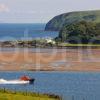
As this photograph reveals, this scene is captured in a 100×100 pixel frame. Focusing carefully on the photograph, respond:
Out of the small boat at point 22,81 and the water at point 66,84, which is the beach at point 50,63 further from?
the small boat at point 22,81

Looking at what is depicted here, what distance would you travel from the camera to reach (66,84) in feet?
232

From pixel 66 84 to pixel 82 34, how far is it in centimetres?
9185

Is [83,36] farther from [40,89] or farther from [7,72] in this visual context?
[40,89]

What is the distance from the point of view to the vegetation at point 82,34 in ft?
522

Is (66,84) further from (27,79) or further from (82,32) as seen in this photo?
(82,32)

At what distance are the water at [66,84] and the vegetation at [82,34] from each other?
74.1 metres

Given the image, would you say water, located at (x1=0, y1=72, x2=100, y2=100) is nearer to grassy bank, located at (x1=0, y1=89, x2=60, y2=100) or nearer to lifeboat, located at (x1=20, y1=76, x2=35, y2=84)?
lifeboat, located at (x1=20, y1=76, x2=35, y2=84)

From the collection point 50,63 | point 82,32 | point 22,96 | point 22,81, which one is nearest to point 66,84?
point 22,81

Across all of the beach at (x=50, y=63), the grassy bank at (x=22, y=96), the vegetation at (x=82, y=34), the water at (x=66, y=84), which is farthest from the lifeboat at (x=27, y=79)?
the vegetation at (x=82, y=34)

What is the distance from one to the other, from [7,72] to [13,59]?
22944mm

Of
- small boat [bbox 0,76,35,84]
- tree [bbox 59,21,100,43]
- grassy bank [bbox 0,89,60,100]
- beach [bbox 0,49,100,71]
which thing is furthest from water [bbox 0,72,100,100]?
tree [bbox 59,21,100,43]

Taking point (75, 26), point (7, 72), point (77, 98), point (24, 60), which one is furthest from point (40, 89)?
point (75, 26)

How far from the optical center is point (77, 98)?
55469mm

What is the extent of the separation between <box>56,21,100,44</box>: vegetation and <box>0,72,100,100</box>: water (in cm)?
7413
